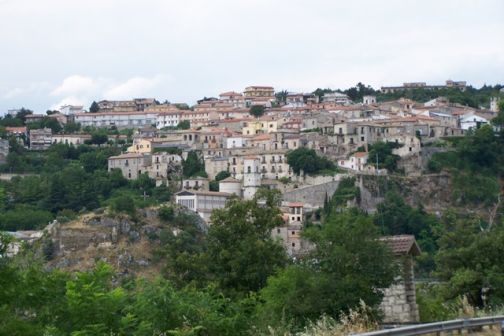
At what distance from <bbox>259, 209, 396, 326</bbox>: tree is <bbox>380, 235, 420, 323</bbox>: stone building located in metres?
0.40

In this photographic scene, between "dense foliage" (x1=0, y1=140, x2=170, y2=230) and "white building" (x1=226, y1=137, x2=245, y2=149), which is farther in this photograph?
"white building" (x1=226, y1=137, x2=245, y2=149)

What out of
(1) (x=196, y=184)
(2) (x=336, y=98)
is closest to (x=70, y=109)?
(2) (x=336, y=98)

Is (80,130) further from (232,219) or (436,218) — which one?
Answer: (232,219)

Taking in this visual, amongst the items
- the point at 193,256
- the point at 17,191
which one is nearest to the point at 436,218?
the point at 17,191

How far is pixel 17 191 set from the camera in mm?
109625

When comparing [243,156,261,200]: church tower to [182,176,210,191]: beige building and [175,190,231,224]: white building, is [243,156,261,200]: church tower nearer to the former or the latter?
[182,176,210,191]: beige building

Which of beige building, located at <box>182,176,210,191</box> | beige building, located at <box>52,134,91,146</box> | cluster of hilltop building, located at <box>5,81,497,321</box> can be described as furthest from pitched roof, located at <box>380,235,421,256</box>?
beige building, located at <box>52,134,91,146</box>

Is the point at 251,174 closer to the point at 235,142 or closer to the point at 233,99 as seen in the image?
the point at 235,142

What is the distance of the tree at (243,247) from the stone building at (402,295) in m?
5.22

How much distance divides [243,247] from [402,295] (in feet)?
23.2

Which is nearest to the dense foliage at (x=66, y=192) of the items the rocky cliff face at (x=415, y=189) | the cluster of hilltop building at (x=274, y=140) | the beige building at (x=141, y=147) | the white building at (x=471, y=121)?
the cluster of hilltop building at (x=274, y=140)

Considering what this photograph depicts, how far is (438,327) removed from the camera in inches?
698

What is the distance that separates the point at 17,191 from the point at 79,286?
296 feet

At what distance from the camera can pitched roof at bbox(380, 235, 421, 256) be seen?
79.7 feet
